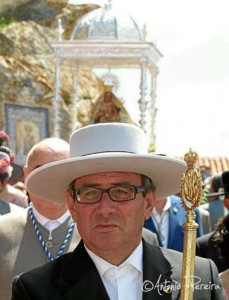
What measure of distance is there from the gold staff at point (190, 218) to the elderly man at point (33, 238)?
1.88m

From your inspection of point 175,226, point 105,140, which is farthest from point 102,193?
point 175,226

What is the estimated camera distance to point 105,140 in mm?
3547

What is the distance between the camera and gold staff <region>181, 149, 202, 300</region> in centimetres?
305

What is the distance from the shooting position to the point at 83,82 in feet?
123

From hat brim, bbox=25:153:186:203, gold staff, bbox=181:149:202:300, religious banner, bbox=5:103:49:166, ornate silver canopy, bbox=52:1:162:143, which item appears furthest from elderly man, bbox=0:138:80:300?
religious banner, bbox=5:103:49:166

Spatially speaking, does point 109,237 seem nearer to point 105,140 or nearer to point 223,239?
point 105,140

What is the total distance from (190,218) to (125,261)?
398 millimetres

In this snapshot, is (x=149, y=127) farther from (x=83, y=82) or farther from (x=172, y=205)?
(x=172, y=205)

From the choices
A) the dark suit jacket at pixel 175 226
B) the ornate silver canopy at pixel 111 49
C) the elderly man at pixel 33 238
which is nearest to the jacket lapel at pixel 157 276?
the elderly man at pixel 33 238

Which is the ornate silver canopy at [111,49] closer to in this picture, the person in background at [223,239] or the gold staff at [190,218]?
the person in background at [223,239]

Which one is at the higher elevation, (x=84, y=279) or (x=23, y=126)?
(x=84, y=279)

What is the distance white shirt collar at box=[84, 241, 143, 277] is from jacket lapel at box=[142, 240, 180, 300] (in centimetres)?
2

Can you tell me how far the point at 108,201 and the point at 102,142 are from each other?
0.31m

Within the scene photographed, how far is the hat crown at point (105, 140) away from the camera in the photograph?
353 cm
